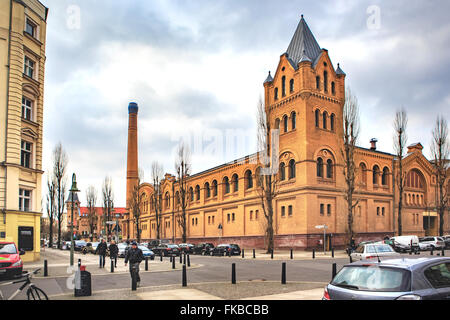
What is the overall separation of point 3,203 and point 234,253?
20.8 meters

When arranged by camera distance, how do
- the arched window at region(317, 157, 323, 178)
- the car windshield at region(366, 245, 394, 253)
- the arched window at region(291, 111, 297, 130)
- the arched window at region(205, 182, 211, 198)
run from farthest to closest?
the arched window at region(205, 182, 211, 198)
the arched window at region(291, 111, 297, 130)
the arched window at region(317, 157, 323, 178)
the car windshield at region(366, 245, 394, 253)

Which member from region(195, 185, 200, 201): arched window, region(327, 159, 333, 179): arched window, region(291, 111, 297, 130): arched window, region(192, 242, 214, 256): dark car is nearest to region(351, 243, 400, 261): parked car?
region(192, 242, 214, 256): dark car

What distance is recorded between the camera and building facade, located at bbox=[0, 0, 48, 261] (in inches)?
1101

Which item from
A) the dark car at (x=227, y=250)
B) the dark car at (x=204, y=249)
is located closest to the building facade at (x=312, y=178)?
the dark car at (x=227, y=250)

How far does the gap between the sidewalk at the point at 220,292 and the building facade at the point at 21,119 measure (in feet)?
58.0

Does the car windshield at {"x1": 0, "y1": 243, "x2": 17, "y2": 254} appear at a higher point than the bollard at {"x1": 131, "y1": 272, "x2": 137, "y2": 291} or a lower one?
higher

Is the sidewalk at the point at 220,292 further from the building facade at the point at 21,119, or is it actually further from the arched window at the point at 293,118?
the arched window at the point at 293,118

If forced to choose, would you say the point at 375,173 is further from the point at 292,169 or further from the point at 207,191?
the point at 207,191

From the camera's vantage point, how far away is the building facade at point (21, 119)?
28.0 meters

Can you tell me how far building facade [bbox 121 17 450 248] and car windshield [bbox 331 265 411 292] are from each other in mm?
34250

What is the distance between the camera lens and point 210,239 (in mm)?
60000

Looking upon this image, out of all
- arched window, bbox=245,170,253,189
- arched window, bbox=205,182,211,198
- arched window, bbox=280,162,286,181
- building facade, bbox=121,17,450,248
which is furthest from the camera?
arched window, bbox=205,182,211,198

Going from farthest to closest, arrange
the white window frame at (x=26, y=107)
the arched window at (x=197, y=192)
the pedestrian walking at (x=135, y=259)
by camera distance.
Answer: the arched window at (x=197, y=192) < the white window frame at (x=26, y=107) < the pedestrian walking at (x=135, y=259)

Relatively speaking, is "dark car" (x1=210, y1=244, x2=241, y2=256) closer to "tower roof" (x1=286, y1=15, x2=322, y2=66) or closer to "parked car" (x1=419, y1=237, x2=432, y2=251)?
"parked car" (x1=419, y1=237, x2=432, y2=251)
